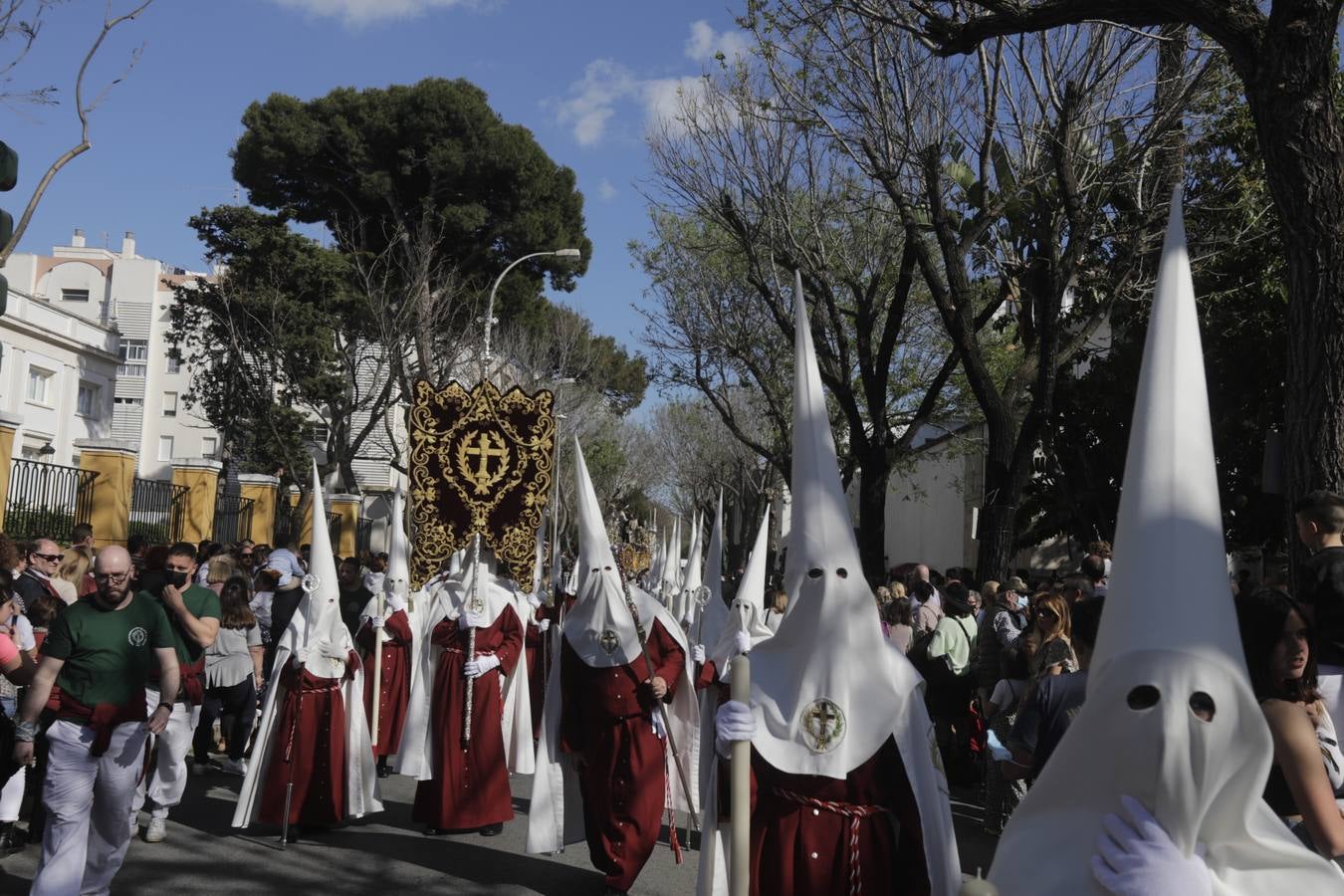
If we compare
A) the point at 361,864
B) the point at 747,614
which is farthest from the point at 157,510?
the point at 747,614

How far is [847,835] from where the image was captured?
4578 millimetres

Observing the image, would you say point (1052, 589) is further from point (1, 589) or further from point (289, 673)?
point (1, 589)

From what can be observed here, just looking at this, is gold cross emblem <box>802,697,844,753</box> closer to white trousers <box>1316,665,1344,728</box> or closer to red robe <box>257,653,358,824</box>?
white trousers <box>1316,665,1344,728</box>

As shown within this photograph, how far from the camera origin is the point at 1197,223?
16.0 metres

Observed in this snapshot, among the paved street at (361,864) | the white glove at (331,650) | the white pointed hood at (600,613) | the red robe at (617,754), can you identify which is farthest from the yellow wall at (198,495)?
the red robe at (617,754)

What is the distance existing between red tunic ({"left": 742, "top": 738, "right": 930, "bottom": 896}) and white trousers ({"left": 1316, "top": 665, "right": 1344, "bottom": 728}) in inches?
60.2

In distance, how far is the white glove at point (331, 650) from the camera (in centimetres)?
923

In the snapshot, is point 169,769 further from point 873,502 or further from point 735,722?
point 873,502

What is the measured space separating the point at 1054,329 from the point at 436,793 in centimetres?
847

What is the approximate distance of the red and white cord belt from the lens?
4.55 meters

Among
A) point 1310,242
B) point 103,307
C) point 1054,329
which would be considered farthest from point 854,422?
point 103,307

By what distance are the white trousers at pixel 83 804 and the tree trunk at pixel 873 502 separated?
13.4m

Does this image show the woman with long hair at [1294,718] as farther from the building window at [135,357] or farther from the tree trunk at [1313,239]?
the building window at [135,357]

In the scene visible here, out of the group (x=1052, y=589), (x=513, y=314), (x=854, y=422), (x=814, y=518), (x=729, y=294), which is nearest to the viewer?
(x=814, y=518)
